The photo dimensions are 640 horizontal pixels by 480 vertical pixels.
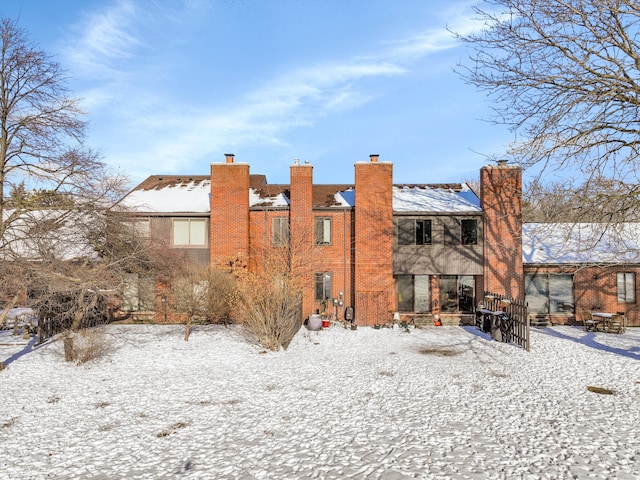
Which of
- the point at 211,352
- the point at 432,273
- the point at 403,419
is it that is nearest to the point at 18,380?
the point at 211,352

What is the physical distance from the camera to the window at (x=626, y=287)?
1833cm

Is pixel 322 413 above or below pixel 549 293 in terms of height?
below

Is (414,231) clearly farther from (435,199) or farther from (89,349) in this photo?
(89,349)

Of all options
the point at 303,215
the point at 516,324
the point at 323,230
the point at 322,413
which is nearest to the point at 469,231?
the point at 516,324

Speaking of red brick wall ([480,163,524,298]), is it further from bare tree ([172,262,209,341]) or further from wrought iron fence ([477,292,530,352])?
bare tree ([172,262,209,341])

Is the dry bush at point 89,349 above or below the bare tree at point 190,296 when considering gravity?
below

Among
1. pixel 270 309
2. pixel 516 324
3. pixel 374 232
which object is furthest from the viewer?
pixel 374 232

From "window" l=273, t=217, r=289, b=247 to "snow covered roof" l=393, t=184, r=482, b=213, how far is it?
5645 mm

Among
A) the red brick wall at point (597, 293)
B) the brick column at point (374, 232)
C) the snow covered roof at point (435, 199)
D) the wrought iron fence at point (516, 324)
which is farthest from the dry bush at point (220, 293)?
the red brick wall at point (597, 293)

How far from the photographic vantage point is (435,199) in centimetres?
2106

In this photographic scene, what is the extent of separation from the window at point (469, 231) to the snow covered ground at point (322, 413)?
679 centimetres

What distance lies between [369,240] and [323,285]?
10.9 ft

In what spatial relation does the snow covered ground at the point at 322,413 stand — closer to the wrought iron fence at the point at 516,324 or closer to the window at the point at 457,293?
the wrought iron fence at the point at 516,324

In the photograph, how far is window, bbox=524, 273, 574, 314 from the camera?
18.7 metres
